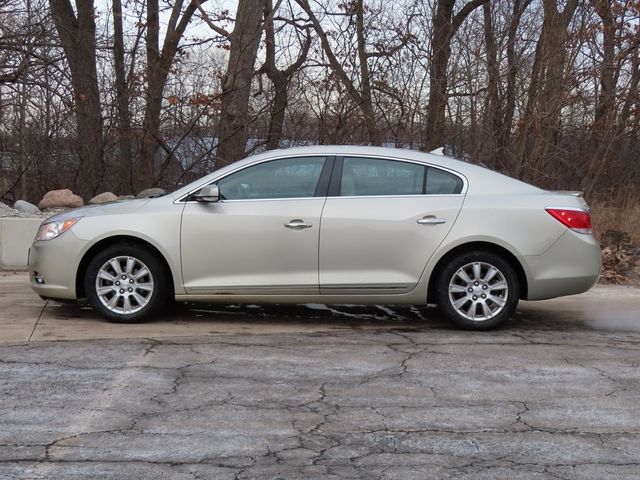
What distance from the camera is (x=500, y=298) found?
24.8 ft

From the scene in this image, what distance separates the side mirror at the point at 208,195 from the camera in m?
7.50

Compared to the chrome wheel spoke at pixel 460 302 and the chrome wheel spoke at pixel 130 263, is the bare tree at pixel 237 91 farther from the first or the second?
the chrome wheel spoke at pixel 460 302

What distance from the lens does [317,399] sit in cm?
539

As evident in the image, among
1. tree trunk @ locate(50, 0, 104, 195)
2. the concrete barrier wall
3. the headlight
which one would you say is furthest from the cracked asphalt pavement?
tree trunk @ locate(50, 0, 104, 195)

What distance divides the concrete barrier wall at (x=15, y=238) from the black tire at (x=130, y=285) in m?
3.92

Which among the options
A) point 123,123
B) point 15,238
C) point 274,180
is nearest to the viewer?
point 274,180

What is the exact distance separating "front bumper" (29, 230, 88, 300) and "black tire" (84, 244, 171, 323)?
0.47 feet

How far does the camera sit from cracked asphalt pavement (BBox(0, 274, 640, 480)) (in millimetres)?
4289

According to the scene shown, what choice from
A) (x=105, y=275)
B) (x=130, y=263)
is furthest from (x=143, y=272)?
(x=105, y=275)

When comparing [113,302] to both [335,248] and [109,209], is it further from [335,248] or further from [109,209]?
[335,248]

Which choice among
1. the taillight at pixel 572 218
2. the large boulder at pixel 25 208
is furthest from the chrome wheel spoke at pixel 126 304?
the large boulder at pixel 25 208

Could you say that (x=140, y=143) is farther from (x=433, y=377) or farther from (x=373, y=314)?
(x=433, y=377)

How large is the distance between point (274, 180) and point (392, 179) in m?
1.09

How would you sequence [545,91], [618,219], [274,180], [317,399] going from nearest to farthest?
[317,399] < [274,180] < [618,219] < [545,91]
